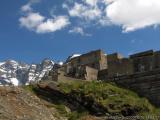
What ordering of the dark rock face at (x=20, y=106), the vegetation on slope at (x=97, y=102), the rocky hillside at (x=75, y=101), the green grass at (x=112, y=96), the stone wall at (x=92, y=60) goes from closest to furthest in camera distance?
1. the dark rock face at (x=20, y=106)
2. the rocky hillside at (x=75, y=101)
3. the vegetation on slope at (x=97, y=102)
4. the green grass at (x=112, y=96)
5. the stone wall at (x=92, y=60)

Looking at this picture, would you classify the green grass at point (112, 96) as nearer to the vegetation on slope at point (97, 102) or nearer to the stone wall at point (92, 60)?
the vegetation on slope at point (97, 102)

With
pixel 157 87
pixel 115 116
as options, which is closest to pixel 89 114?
pixel 115 116

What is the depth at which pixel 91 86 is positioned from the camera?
42.8 meters

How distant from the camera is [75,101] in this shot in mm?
40781

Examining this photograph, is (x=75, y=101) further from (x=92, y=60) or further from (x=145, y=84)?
(x=92, y=60)

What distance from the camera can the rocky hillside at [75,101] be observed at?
36.9m

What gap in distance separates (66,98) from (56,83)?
2233 millimetres

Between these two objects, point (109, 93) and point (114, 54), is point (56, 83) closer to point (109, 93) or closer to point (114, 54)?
point (109, 93)

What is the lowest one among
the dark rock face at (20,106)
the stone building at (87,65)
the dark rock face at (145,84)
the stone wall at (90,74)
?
the dark rock face at (20,106)

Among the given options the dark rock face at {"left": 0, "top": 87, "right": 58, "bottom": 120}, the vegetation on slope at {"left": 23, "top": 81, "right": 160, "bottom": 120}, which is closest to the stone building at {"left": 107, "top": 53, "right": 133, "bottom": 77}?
the vegetation on slope at {"left": 23, "top": 81, "right": 160, "bottom": 120}

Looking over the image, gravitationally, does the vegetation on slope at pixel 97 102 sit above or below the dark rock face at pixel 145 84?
below

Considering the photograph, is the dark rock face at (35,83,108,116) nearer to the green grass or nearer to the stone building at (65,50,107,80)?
the green grass

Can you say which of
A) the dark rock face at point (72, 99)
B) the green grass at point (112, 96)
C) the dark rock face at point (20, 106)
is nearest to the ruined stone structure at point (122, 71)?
the green grass at point (112, 96)

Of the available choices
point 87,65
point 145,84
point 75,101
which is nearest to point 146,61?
point 145,84
